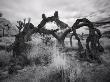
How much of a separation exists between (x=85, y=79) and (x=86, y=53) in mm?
3913

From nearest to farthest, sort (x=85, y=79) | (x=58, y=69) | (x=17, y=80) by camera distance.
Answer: (x=85, y=79) < (x=17, y=80) < (x=58, y=69)

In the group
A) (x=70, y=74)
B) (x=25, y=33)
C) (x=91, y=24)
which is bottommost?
(x=70, y=74)

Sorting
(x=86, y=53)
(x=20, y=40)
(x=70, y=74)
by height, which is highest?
(x=20, y=40)

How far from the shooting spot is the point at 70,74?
4.67m

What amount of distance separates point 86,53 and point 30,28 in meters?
5.00

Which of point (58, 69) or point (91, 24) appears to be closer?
point (58, 69)

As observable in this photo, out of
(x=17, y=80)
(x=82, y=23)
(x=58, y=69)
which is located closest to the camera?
(x=17, y=80)

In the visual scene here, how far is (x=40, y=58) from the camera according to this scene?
8070mm

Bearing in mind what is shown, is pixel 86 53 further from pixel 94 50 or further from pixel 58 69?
pixel 58 69

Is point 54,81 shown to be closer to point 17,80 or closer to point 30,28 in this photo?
point 17,80

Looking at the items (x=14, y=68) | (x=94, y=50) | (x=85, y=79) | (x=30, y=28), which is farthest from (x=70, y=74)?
(x=30, y=28)

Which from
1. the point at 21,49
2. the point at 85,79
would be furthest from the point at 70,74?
the point at 21,49

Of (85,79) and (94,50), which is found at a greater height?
(94,50)

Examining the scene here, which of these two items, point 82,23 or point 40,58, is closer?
point 40,58
